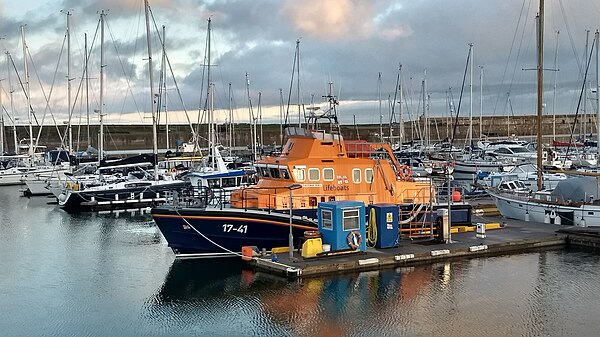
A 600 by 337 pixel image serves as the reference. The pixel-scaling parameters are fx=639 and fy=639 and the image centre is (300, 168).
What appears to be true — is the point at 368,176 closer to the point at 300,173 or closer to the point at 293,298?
the point at 300,173

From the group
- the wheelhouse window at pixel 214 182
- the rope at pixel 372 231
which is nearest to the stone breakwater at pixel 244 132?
the wheelhouse window at pixel 214 182

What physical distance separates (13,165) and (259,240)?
50038mm

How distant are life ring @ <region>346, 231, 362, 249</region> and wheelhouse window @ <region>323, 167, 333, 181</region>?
2894 mm

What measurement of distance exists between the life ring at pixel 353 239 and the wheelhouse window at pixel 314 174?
2937 mm

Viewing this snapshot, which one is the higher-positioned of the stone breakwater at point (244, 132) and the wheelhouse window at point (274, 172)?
the stone breakwater at point (244, 132)

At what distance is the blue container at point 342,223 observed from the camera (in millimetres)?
19016

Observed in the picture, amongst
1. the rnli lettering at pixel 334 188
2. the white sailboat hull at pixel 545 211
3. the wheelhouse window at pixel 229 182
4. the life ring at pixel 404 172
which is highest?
the life ring at pixel 404 172

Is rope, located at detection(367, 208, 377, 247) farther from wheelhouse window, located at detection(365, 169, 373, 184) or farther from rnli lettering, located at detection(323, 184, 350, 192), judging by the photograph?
wheelhouse window, located at detection(365, 169, 373, 184)

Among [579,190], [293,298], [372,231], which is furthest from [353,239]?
[579,190]

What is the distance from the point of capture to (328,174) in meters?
21.8

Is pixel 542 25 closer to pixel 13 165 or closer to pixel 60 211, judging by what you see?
pixel 60 211

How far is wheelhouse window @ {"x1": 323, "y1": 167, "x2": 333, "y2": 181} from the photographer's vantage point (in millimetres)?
21766

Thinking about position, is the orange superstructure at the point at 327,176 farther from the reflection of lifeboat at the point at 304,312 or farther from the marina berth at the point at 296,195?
the reflection of lifeboat at the point at 304,312

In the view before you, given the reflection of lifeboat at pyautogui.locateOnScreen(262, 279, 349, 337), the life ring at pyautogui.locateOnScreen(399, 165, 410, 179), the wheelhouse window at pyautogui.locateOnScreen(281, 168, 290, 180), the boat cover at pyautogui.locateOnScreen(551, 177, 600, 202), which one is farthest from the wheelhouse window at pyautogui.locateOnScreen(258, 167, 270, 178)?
the boat cover at pyautogui.locateOnScreen(551, 177, 600, 202)
